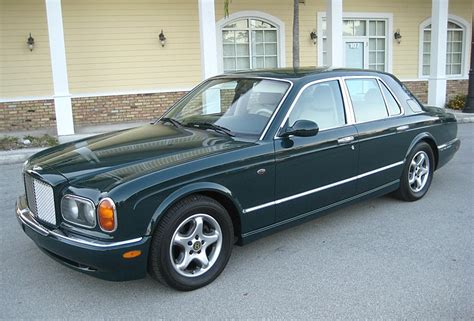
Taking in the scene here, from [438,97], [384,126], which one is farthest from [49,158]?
[438,97]

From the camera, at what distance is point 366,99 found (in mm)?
4836

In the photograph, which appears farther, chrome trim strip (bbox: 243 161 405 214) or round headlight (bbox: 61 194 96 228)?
chrome trim strip (bbox: 243 161 405 214)

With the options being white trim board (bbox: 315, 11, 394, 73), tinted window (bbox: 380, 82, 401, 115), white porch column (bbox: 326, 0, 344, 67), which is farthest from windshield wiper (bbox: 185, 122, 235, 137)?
white trim board (bbox: 315, 11, 394, 73)

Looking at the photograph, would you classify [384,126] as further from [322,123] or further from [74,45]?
[74,45]

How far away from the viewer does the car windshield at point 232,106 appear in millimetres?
3986

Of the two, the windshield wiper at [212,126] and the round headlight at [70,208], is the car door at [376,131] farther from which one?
the round headlight at [70,208]

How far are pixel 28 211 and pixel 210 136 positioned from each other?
5.19 ft

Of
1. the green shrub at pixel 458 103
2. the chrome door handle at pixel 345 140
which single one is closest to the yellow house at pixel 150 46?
the green shrub at pixel 458 103

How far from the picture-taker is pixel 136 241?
304 centimetres

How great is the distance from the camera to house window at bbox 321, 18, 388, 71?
14.6 meters

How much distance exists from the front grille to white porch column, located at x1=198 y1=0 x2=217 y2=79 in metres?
7.59

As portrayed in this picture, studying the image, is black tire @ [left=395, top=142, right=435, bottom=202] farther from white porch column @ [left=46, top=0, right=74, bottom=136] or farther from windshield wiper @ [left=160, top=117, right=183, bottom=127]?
white porch column @ [left=46, top=0, right=74, bottom=136]

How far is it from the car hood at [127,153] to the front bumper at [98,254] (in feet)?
1.29

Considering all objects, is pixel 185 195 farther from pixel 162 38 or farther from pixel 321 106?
pixel 162 38
